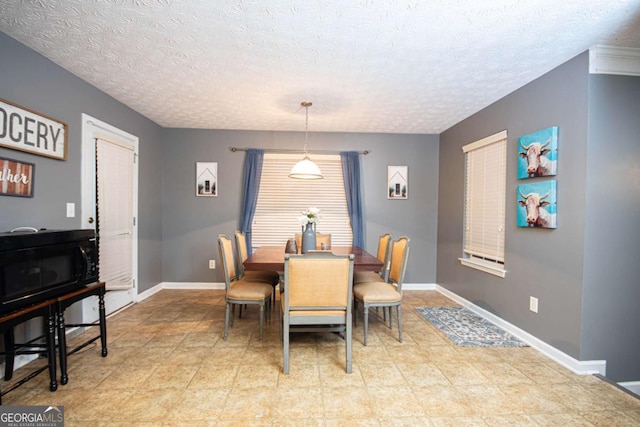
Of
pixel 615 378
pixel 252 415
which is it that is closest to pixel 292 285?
pixel 252 415

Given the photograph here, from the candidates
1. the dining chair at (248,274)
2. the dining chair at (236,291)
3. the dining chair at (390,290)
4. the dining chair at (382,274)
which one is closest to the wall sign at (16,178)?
the dining chair at (236,291)

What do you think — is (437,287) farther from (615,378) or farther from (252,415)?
(252,415)

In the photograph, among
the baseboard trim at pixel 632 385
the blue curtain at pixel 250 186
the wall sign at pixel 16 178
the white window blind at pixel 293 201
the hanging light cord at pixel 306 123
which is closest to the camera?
the wall sign at pixel 16 178

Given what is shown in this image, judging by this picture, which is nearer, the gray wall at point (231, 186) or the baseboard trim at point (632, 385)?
the baseboard trim at point (632, 385)

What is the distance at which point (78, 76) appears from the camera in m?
2.79

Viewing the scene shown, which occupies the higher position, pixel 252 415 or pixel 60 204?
pixel 60 204

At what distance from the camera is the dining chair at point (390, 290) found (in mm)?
2693

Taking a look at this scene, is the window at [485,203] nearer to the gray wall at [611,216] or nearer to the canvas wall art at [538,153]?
the canvas wall art at [538,153]

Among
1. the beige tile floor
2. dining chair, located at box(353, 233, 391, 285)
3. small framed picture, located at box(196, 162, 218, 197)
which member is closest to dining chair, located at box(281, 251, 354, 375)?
the beige tile floor

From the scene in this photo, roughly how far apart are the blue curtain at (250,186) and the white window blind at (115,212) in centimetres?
150

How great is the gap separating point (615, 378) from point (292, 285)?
8.85ft

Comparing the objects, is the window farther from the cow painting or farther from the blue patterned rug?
the blue patterned rug

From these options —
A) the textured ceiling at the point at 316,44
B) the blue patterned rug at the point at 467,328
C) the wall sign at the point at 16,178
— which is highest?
the textured ceiling at the point at 316,44

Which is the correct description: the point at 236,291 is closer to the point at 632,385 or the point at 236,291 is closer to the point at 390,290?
the point at 390,290
